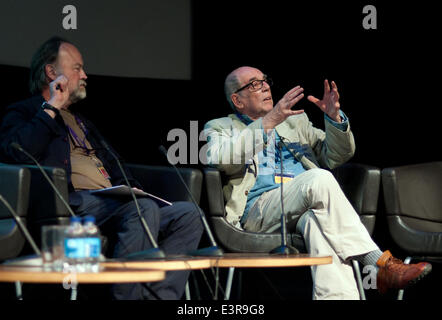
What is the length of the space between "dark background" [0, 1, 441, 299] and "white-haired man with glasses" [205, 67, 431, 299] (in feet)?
1.41

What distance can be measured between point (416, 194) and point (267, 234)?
0.85 meters

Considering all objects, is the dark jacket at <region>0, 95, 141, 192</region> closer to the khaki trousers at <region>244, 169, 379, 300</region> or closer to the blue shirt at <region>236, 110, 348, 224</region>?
the blue shirt at <region>236, 110, 348, 224</region>

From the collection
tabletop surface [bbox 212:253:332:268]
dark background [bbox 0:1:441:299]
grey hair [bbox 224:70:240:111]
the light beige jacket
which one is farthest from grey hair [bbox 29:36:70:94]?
tabletop surface [bbox 212:253:332:268]

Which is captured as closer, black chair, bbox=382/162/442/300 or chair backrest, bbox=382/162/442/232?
black chair, bbox=382/162/442/300

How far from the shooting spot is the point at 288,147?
3471mm

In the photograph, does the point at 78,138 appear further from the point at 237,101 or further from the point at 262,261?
the point at 262,261

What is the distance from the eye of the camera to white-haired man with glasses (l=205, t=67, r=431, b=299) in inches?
105

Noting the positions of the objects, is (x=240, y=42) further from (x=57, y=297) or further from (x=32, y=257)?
(x=32, y=257)

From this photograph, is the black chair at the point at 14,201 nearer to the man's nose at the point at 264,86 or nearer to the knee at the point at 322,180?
the knee at the point at 322,180

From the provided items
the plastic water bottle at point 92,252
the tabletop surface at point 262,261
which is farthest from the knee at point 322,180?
the plastic water bottle at point 92,252

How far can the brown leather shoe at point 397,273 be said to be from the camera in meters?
2.56

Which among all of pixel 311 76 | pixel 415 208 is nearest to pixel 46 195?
pixel 415 208

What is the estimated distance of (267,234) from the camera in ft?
9.96

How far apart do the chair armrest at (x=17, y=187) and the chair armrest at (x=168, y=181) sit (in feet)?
2.46
